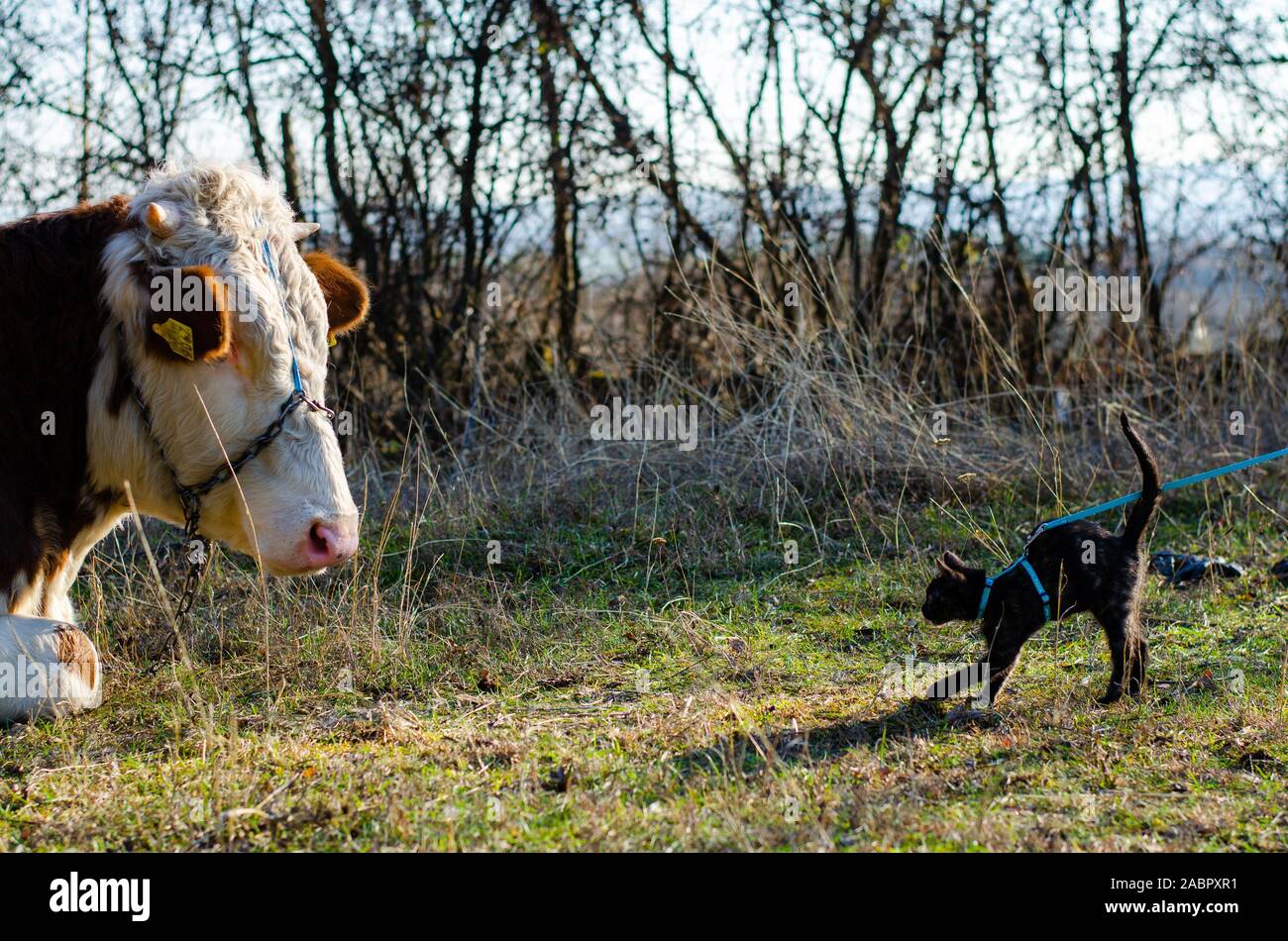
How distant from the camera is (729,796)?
9.39 ft

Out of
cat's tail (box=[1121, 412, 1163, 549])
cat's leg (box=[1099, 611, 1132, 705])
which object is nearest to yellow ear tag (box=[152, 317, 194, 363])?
cat's tail (box=[1121, 412, 1163, 549])

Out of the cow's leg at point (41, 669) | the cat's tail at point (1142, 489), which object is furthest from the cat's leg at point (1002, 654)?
the cow's leg at point (41, 669)

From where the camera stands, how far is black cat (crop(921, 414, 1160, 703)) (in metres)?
3.67

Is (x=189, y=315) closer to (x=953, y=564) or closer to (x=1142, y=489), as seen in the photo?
(x=953, y=564)

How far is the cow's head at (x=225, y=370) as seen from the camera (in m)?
3.46

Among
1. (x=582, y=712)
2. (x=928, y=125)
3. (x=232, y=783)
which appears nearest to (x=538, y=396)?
(x=928, y=125)

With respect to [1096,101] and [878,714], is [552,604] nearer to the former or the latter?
[878,714]

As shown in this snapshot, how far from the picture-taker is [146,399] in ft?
11.7

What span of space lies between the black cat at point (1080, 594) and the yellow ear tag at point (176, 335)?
8.01 feet

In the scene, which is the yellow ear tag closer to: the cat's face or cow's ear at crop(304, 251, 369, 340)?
cow's ear at crop(304, 251, 369, 340)

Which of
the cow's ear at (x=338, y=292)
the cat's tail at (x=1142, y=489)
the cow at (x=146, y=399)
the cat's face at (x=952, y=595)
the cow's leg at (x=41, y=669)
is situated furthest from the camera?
the cow's ear at (x=338, y=292)

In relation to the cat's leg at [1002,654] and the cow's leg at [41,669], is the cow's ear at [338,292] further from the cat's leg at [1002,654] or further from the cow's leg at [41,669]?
the cat's leg at [1002,654]

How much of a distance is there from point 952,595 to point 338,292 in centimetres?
234

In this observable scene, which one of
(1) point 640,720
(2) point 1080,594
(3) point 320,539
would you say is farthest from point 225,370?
(2) point 1080,594
